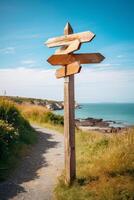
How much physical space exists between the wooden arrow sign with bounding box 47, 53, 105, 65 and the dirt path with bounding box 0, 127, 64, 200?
10.2ft

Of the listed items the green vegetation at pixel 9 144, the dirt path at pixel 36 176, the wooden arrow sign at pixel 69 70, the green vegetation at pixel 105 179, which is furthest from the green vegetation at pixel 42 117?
the wooden arrow sign at pixel 69 70

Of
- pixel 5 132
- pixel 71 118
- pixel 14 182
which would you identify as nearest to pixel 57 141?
pixel 5 132

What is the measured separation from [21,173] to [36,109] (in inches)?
570

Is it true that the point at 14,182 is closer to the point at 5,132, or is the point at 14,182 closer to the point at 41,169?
the point at 41,169

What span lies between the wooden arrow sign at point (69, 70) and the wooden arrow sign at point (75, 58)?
0.52 feet

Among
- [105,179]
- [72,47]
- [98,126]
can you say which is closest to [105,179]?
[105,179]

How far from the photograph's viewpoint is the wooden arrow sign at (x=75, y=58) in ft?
20.1

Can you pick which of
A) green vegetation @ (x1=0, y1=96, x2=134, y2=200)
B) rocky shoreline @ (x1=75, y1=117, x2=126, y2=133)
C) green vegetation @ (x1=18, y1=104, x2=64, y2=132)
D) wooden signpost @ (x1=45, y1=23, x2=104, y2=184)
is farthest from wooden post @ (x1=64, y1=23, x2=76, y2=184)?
rocky shoreline @ (x1=75, y1=117, x2=126, y2=133)

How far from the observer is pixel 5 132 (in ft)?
31.8

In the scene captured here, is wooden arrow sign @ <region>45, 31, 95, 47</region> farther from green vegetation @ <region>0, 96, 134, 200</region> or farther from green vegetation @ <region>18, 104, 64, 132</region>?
green vegetation @ <region>18, 104, 64, 132</region>

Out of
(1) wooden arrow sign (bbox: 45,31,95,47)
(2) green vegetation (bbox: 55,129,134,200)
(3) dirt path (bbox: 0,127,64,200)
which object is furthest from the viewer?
(3) dirt path (bbox: 0,127,64,200)

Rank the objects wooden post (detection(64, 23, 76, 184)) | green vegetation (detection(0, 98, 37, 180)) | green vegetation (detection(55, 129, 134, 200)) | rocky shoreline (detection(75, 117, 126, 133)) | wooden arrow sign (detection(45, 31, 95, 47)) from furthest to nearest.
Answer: rocky shoreline (detection(75, 117, 126, 133)) < green vegetation (detection(0, 98, 37, 180)) < wooden post (detection(64, 23, 76, 184)) < wooden arrow sign (detection(45, 31, 95, 47)) < green vegetation (detection(55, 129, 134, 200))

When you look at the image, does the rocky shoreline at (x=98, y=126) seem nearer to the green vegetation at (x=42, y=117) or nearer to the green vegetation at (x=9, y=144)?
the green vegetation at (x=42, y=117)

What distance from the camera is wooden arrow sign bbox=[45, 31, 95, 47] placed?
228 inches
